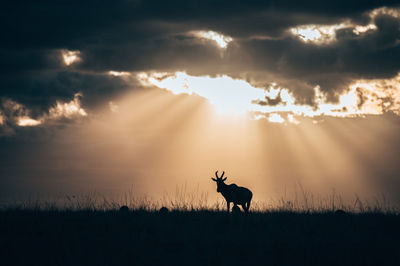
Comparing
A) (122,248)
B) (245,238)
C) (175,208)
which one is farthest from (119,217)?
(245,238)

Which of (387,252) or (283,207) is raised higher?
(283,207)

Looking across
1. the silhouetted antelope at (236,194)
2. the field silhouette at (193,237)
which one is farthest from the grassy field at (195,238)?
the silhouetted antelope at (236,194)

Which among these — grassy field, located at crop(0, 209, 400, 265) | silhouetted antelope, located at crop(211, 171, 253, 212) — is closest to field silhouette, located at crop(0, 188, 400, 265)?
grassy field, located at crop(0, 209, 400, 265)

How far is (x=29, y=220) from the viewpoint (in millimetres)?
14273

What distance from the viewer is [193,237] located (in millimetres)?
12133

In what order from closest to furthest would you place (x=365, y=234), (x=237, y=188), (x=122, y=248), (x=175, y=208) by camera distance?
(x=122, y=248), (x=365, y=234), (x=175, y=208), (x=237, y=188)

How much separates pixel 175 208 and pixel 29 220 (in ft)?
17.6

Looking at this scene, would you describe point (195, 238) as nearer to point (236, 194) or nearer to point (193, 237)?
point (193, 237)

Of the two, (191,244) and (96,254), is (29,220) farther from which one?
(191,244)

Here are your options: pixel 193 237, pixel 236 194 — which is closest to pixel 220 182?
pixel 236 194

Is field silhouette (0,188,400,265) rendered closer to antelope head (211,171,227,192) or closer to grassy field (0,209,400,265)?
grassy field (0,209,400,265)

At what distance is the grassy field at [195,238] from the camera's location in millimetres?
10312

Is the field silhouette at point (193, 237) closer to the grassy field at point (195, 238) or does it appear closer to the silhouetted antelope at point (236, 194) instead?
the grassy field at point (195, 238)

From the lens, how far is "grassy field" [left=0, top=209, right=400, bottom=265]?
33.8ft
